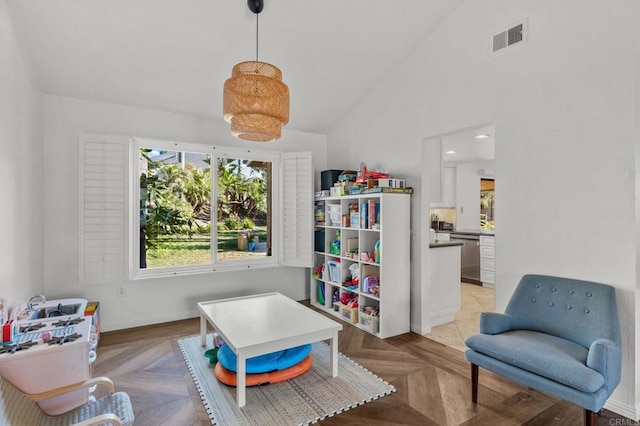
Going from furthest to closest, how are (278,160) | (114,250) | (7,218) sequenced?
(278,160) < (114,250) < (7,218)

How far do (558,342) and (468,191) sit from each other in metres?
4.97

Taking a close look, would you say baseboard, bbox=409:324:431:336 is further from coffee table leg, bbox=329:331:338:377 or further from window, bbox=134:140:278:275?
window, bbox=134:140:278:275

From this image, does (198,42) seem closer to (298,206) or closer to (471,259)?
(298,206)

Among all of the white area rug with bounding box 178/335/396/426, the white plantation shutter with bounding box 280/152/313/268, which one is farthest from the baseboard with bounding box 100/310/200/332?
the white plantation shutter with bounding box 280/152/313/268

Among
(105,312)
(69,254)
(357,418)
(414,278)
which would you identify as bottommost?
(357,418)

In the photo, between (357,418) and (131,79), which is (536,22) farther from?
(131,79)

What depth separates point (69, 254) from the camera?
3.53 meters

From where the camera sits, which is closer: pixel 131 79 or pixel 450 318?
pixel 131 79

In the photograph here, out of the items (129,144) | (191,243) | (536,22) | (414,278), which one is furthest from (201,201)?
(536,22)

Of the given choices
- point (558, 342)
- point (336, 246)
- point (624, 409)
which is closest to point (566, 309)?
point (558, 342)

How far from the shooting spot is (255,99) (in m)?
2.25

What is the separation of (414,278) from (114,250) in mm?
3183

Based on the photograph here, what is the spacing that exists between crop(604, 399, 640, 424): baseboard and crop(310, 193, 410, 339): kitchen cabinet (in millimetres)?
1729

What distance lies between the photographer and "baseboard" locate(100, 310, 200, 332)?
3697 millimetres
